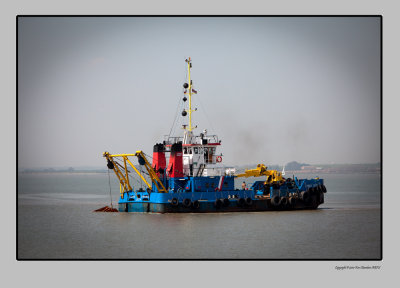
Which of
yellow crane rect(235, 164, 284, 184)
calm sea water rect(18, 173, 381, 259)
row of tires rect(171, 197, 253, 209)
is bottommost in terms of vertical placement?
calm sea water rect(18, 173, 381, 259)

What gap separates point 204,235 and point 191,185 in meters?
8.78

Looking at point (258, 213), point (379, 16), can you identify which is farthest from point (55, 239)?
point (379, 16)

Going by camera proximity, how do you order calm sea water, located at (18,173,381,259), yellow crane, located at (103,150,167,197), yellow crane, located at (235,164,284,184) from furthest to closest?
yellow crane, located at (235,164,284,184), yellow crane, located at (103,150,167,197), calm sea water, located at (18,173,381,259)

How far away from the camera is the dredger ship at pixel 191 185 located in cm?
4000

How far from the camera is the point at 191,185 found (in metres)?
40.7

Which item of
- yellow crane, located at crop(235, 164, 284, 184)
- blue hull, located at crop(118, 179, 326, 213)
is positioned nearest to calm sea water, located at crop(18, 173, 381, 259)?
blue hull, located at crop(118, 179, 326, 213)

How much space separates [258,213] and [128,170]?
8740 mm

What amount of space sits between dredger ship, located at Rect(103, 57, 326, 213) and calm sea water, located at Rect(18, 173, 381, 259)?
790 millimetres

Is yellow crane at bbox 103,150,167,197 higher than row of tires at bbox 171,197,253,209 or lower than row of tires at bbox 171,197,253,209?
higher

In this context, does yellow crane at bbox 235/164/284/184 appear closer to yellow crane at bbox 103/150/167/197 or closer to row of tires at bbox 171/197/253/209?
row of tires at bbox 171/197/253/209

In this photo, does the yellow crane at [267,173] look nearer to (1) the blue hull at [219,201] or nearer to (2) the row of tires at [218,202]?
(1) the blue hull at [219,201]

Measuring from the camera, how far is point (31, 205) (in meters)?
51.2

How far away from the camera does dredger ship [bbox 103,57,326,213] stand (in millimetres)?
40000

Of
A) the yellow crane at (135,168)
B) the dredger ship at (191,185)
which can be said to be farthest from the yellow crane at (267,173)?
the yellow crane at (135,168)
